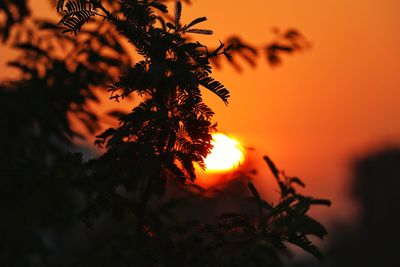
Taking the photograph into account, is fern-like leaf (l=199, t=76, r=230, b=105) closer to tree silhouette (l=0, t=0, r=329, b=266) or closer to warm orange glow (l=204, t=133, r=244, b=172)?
tree silhouette (l=0, t=0, r=329, b=266)

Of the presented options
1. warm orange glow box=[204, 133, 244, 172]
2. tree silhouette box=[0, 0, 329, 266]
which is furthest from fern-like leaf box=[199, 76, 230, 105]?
warm orange glow box=[204, 133, 244, 172]

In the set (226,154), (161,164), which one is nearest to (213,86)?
(161,164)

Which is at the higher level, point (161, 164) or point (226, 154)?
point (226, 154)

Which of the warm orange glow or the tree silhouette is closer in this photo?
the tree silhouette

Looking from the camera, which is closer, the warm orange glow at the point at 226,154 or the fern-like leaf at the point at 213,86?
the fern-like leaf at the point at 213,86

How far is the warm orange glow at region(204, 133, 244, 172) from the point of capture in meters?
3.58

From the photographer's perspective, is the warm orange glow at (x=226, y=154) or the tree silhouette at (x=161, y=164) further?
the warm orange glow at (x=226, y=154)

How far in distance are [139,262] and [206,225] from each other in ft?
1.26

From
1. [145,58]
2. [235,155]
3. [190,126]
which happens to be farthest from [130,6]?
[235,155]

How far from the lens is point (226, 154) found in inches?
158

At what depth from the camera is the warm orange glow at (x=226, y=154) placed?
3.58 m

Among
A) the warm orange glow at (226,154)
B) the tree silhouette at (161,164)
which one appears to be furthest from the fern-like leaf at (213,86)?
the warm orange glow at (226,154)

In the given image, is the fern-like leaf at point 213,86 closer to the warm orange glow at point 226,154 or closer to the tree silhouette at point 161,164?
the tree silhouette at point 161,164

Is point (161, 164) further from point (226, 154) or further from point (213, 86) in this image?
point (226, 154)
